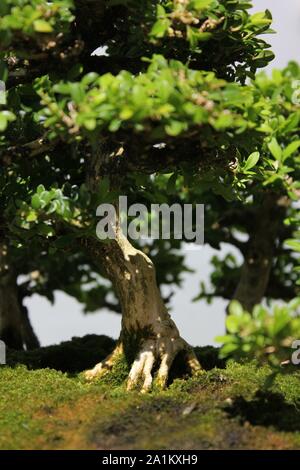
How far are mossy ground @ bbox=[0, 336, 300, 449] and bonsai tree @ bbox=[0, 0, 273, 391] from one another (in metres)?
0.31

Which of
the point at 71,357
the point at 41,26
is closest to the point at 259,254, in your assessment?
the point at 71,357

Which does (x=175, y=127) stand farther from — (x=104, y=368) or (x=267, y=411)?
(x=104, y=368)

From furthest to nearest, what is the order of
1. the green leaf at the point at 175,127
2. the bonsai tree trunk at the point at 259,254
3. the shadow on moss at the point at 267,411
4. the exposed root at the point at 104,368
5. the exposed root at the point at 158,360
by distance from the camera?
the bonsai tree trunk at the point at 259,254, the exposed root at the point at 104,368, the exposed root at the point at 158,360, the shadow on moss at the point at 267,411, the green leaf at the point at 175,127

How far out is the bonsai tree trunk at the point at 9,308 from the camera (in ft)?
26.7

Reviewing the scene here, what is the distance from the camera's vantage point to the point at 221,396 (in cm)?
504

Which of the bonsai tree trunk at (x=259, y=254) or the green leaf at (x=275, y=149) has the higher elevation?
the green leaf at (x=275, y=149)

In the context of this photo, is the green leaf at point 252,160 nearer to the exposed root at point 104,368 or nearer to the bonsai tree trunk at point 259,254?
the exposed root at point 104,368

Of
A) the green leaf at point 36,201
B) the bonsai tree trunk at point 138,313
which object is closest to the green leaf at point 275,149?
the bonsai tree trunk at point 138,313

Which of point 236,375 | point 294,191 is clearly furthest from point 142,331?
point 294,191

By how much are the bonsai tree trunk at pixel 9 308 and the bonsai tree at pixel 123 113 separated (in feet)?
8.15

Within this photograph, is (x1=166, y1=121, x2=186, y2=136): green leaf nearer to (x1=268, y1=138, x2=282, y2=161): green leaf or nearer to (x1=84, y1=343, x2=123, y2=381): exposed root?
(x1=268, y1=138, x2=282, y2=161): green leaf

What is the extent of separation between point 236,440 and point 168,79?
2136 mm

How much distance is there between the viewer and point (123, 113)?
414 centimetres
